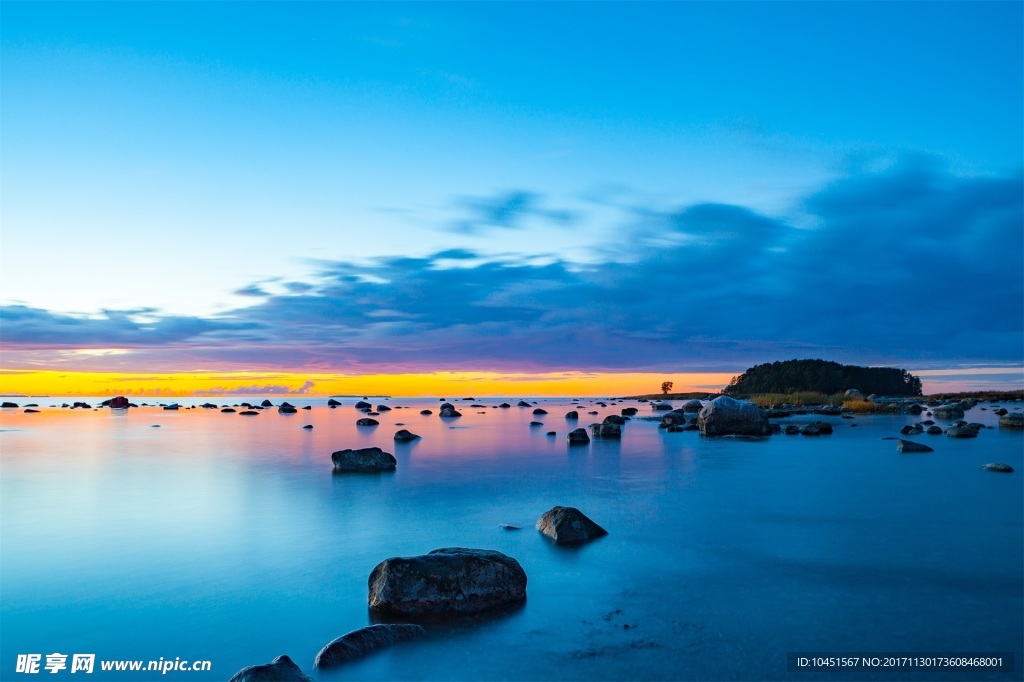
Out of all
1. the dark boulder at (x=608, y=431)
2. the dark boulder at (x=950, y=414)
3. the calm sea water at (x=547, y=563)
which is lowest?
the calm sea water at (x=547, y=563)

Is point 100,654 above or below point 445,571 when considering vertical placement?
below

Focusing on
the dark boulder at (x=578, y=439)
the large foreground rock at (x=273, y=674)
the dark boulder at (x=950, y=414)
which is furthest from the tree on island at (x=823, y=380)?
the large foreground rock at (x=273, y=674)

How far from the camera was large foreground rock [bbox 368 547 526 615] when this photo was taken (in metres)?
7.59

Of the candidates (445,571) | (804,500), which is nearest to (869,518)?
(804,500)

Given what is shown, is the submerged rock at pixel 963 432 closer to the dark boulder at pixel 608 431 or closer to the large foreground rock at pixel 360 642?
the dark boulder at pixel 608 431

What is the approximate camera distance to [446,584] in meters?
7.65

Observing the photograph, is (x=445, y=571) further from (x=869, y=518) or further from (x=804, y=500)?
(x=804, y=500)

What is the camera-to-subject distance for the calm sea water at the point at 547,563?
6.63 m

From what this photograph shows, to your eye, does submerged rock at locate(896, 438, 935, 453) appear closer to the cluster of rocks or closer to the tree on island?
the cluster of rocks

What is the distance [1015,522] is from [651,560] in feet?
25.3

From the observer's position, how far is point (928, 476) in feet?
60.7

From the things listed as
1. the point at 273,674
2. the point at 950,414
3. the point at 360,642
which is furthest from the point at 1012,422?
the point at 273,674

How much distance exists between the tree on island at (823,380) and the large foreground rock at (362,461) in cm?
9948

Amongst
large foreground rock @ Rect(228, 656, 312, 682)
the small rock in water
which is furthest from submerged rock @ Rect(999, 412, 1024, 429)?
large foreground rock @ Rect(228, 656, 312, 682)
